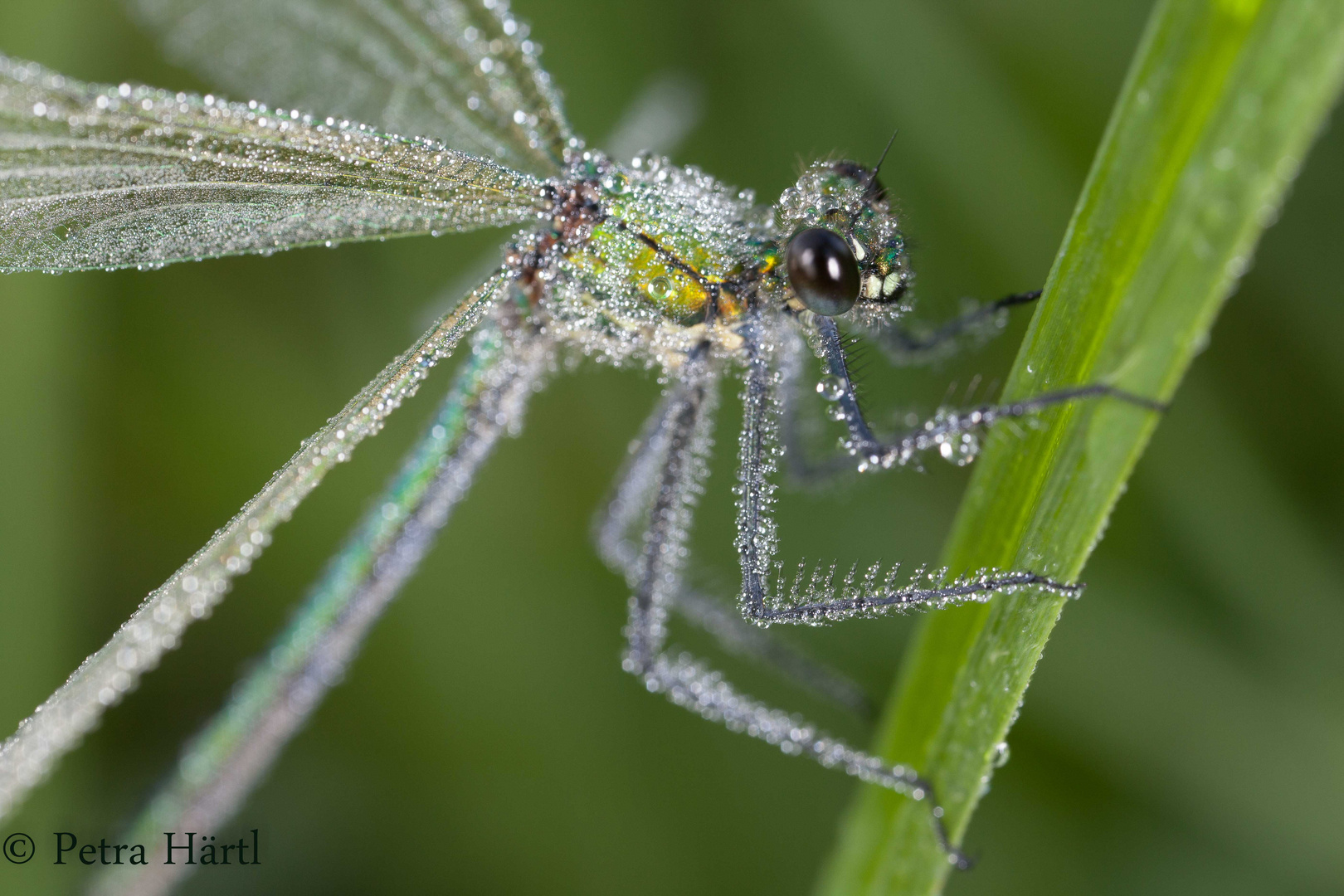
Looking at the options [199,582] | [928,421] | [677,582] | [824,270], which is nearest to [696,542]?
[677,582]

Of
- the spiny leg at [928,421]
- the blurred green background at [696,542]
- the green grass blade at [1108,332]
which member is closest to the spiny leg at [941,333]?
the blurred green background at [696,542]

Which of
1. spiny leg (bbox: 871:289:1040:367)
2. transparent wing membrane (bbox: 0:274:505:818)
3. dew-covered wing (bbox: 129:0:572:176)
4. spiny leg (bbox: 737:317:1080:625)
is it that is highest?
dew-covered wing (bbox: 129:0:572:176)

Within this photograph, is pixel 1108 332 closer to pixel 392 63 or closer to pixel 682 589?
pixel 682 589

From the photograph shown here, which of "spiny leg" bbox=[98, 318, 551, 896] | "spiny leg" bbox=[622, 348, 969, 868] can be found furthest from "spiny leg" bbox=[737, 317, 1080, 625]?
"spiny leg" bbox=[98, 318, 551, 896]

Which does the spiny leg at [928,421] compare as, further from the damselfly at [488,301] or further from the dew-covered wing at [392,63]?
the dew-covered wing at [392,63]

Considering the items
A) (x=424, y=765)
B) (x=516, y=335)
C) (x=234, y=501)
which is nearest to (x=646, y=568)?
(x=516, y=335)

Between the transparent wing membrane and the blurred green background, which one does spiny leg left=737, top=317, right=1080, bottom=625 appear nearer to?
the blurred green background
